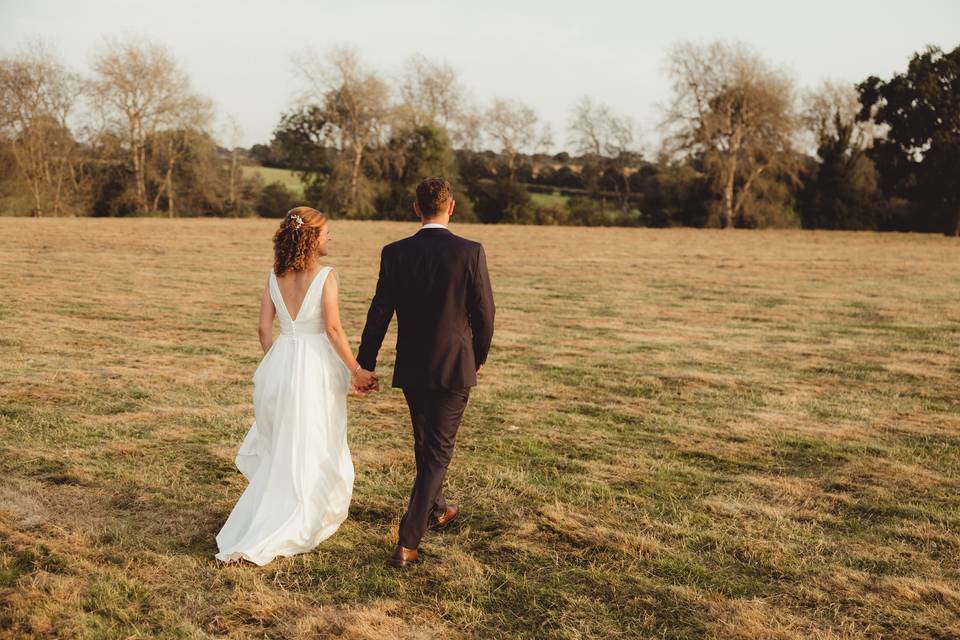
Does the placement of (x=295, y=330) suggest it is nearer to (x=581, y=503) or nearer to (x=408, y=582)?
(x=408, y=582)

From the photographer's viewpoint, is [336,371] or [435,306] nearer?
[435,306]

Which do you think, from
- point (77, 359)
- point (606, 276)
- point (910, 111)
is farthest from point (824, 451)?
point (910, 111)

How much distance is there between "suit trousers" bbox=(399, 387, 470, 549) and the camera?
13.2 ft

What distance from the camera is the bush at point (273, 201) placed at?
157 feet

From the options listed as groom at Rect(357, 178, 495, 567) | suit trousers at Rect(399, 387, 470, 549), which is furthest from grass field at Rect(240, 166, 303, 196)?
suit trousers at Rect(399, 387, 470, 549)

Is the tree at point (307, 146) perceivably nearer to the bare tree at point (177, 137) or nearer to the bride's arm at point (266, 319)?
the bare tree at point (177, 137)

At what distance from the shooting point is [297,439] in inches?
165

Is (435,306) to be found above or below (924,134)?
below

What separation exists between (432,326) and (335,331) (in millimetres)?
611

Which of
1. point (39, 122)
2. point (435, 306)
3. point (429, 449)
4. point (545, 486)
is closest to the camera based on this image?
point (435, 306)

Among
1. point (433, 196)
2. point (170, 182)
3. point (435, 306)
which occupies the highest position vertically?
point (170, 182)

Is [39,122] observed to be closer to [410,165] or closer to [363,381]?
[410,165]

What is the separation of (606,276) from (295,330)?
1629 cm

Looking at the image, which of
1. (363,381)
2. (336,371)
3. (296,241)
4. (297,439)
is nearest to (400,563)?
(297,439)
